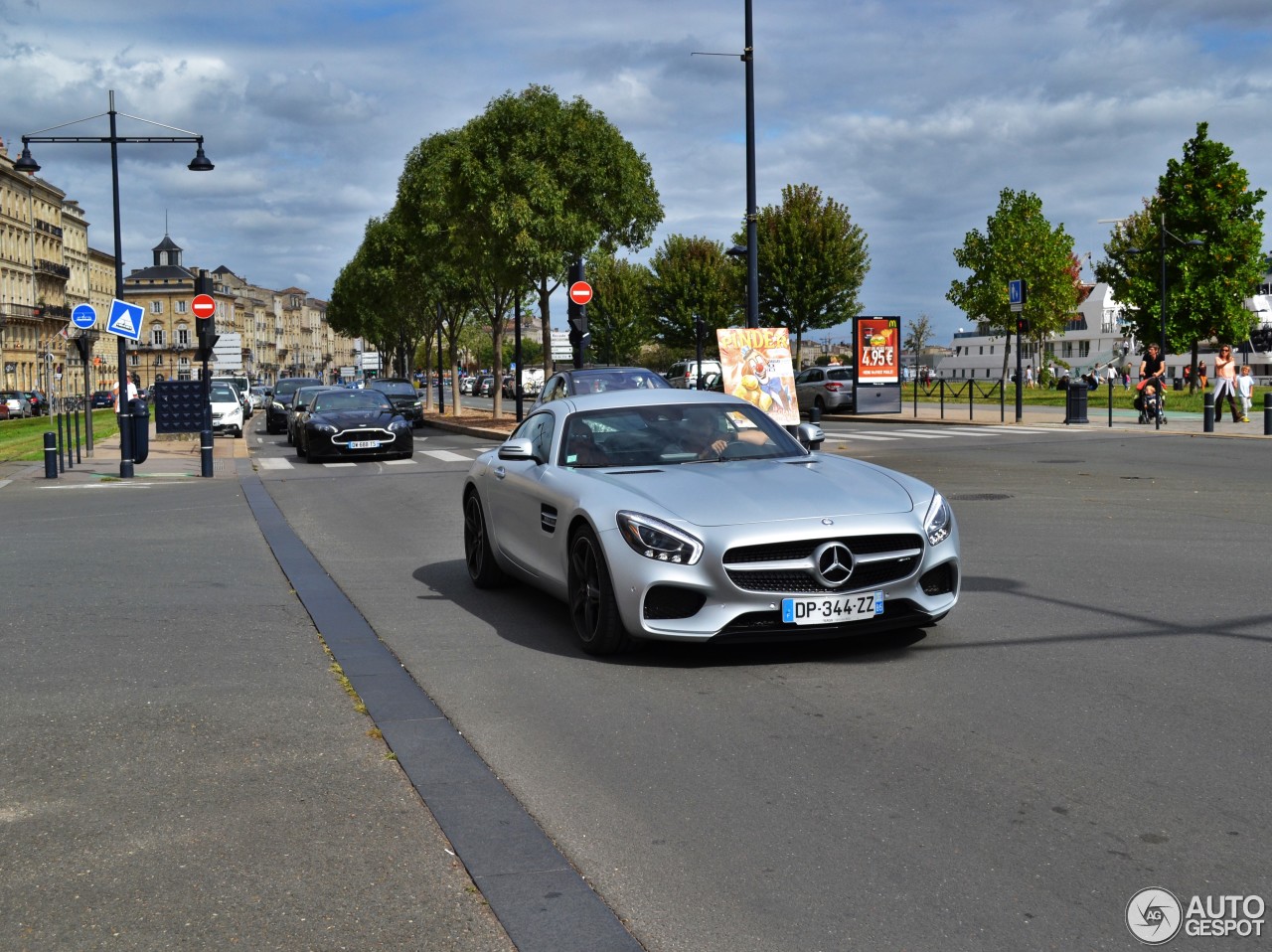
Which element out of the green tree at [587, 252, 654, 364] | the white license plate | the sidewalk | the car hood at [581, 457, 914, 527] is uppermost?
the green tree at [587, 252, 654, 364]

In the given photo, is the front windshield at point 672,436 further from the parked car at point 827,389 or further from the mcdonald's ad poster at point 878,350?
the parked car at point 827,389

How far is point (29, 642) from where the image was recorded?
775 cm

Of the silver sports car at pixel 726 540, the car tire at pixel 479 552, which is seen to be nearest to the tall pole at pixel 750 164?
the car tire at pixel 479 552

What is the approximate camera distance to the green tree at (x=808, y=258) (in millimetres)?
66312

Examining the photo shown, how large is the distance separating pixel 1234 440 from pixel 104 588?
2202 cm

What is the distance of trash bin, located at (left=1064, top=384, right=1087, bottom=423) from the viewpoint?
107ft

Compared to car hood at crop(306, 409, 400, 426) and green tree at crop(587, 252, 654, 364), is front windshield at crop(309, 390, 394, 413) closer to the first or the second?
car hood at crop(306, 409, 400, 426)

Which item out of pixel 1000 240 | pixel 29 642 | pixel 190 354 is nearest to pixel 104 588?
pixel 29 642

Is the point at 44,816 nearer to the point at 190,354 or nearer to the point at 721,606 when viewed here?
the point at 721,606

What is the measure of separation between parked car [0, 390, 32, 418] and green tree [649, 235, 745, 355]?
35.1 metres

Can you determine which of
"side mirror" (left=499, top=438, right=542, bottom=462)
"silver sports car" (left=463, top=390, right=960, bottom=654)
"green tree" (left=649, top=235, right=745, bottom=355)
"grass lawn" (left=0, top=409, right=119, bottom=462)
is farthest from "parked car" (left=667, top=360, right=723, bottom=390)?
"silver sports car" (left=463, top=390, right=960, bottom=654)

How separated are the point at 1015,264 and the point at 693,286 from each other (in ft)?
61.3

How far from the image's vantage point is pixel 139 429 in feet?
85.4

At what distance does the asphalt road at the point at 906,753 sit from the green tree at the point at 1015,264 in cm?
6116
